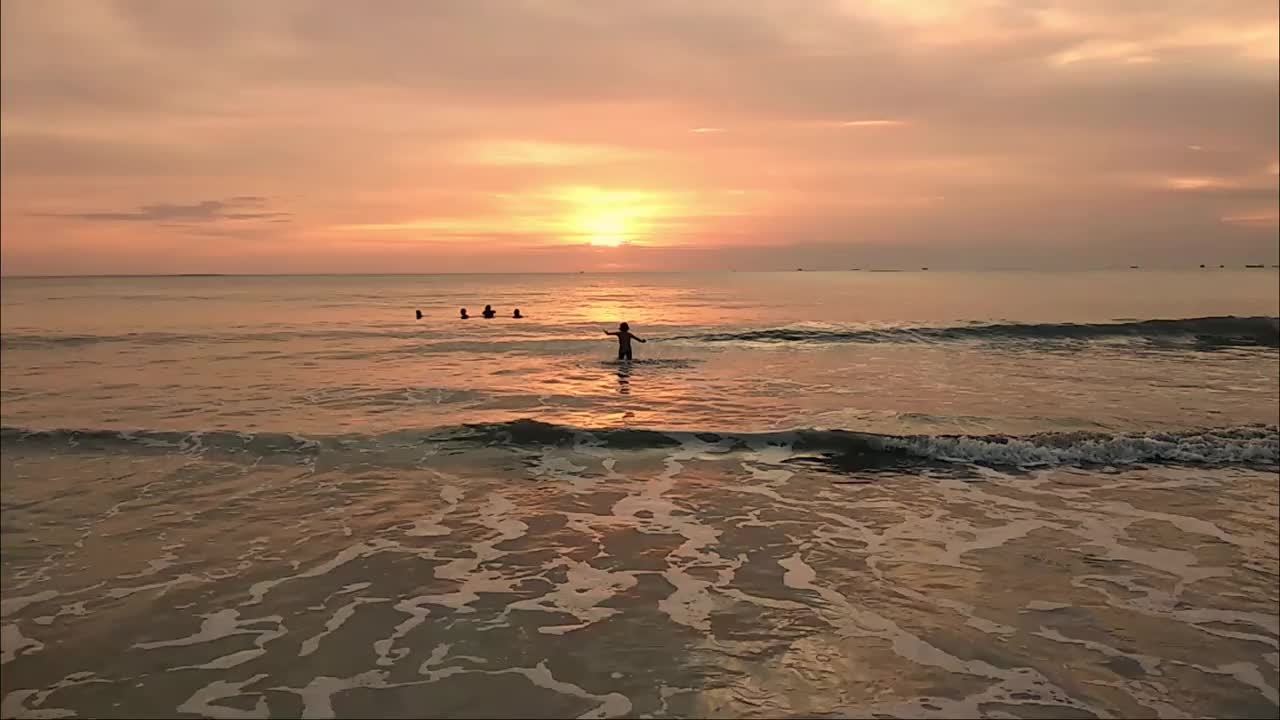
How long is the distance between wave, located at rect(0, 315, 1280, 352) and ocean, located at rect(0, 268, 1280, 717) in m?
17.2

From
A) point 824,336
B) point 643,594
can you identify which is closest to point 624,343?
point 824,336

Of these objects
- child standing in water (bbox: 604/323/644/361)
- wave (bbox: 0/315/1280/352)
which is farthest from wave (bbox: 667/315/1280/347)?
child standing in water (bbox: 604/323/644/361)

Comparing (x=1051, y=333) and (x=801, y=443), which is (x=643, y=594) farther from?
(x=1051, y=333)

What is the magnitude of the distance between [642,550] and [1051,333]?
145 ft

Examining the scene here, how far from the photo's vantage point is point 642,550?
446 inches

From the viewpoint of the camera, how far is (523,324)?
60.2 meters

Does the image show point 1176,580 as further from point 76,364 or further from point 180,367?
point 76,364

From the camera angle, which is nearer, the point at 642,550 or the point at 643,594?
the point at 643,594

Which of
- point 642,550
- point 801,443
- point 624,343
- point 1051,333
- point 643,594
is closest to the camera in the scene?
point 643,594

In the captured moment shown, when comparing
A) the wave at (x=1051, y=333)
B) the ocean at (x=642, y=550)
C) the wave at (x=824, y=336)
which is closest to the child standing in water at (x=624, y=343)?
the wave at (x=824, y=336)

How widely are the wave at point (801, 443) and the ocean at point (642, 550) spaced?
0.11 metres

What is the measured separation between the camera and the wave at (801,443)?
17125 millimetres

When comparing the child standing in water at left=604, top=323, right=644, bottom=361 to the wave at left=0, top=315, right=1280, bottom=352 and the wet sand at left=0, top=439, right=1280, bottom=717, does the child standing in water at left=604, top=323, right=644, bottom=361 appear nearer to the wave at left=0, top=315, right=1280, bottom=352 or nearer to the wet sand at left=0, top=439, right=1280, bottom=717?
the wave at left=0, top=315, right=1280, bottom=352

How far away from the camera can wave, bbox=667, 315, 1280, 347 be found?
148 ft
